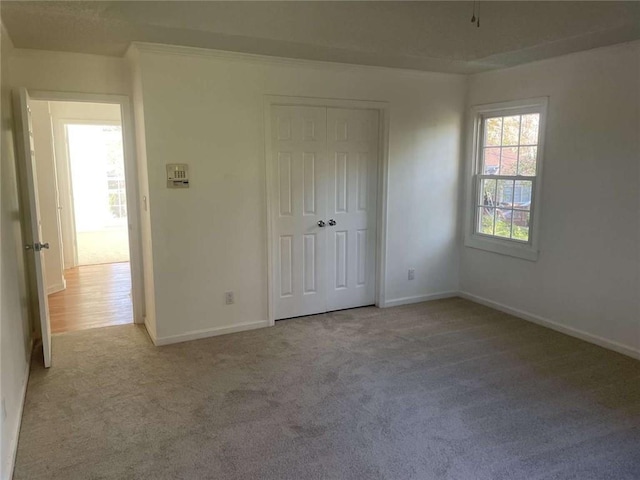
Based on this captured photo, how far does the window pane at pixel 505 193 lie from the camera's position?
464 centimetres

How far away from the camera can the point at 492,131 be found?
15.8ft

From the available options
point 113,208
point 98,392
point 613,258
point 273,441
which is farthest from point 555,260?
point 113,208

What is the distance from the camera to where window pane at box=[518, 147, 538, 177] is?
4367 mm

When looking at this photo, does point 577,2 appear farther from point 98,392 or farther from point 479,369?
point 98,392

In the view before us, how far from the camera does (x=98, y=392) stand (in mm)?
3137

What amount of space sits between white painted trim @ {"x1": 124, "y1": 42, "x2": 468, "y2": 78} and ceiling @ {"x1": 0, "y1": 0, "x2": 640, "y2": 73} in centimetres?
9

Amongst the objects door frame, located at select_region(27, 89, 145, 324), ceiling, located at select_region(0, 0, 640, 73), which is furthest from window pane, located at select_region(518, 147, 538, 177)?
door frame, located at select_region(27, 89, 145, 324)

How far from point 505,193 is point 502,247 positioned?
0.54 meters

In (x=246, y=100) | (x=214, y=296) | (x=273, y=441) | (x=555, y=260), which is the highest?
(x=246, y=100)

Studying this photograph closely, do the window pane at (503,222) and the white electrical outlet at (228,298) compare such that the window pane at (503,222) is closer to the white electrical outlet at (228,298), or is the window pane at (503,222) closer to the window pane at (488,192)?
the window pane at (488,192)

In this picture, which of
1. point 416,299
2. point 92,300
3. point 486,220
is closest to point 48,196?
point 92,300

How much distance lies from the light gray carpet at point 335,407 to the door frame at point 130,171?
38 cm

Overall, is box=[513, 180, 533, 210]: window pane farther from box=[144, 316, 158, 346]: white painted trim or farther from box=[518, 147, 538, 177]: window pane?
box=[144, 316, 158, 346]: white painted trim

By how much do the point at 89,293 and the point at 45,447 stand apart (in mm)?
3313
